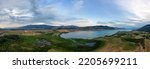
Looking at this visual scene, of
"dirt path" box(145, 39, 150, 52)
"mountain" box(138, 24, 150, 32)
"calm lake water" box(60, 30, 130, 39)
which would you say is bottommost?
"dirt path" box(145, 39, 150, 52)

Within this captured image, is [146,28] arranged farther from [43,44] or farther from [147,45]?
[43,44]

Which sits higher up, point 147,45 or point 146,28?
point 146,28

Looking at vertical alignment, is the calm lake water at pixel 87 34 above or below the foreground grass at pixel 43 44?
above

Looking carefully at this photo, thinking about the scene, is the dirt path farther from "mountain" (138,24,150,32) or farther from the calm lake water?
the calm lake water

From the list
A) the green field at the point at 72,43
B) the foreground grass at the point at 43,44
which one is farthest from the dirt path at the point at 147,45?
the foreground grass at the point at 43,44

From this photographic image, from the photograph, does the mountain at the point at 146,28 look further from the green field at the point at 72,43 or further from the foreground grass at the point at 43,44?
the foreground grass at the point at 43,44

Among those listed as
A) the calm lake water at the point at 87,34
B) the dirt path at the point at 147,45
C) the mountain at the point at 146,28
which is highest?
the mountain at the point at 146,28

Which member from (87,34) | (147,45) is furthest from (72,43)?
(147,45)

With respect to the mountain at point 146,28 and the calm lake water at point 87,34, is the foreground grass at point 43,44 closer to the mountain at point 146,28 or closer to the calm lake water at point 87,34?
the calm lake water at point 87,34

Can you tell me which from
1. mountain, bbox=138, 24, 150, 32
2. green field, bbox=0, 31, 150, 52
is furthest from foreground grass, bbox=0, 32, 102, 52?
mountain, bbox=138, 24, 150, 32

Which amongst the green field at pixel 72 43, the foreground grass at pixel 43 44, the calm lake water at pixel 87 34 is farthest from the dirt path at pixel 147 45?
the foreground grass at pixel 43 44

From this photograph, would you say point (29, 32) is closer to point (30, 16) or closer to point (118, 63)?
point (30, 16)

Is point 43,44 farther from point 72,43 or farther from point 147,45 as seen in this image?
point 147,45
